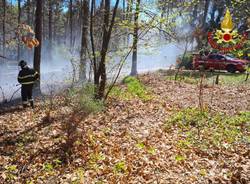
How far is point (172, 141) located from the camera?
7.84 m

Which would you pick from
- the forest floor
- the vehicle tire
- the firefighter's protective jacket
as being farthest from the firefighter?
the vehicle tire

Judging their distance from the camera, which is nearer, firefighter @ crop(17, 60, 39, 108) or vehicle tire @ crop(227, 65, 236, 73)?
firefighter @ crop(17, 60, 39, 108)

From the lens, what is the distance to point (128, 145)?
749cm

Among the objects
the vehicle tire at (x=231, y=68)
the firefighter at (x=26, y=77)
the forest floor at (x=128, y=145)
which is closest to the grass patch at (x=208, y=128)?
the forest floor at (x=128, y=145)

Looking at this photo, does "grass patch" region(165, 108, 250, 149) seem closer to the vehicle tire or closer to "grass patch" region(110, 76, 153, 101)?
"grass patch" region(110, 76, 153, 101)

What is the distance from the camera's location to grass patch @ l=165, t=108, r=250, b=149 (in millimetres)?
7703

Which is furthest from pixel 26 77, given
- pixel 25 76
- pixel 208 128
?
pixel 208 128

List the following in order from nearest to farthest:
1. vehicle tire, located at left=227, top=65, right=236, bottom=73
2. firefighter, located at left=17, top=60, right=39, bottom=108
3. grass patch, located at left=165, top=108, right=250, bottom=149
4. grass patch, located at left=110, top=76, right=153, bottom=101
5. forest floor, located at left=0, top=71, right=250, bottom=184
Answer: forest floor, located at left=0, top=71, right=250, bottom=184, grass patch, located at left=165, top=108, right=250, bottom=149, firefighter, located at left=17, top=60, right=39, bottom=108, grass patch, located at left=110, top=76, right=153, bottom=101, vehicle tire, located at left=227, top=65, right=236, bottom=73

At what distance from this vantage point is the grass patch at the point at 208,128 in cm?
770

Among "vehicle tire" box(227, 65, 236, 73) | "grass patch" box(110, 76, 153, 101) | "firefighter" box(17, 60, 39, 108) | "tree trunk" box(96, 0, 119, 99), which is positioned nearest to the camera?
"firefighter" box(17, 60, 39, 108)

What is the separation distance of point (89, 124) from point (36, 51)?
7557 millimetres

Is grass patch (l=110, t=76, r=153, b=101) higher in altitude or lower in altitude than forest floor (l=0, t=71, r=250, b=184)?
higher

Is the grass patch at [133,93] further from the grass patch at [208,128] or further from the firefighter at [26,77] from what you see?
the firefighter at [26,77]

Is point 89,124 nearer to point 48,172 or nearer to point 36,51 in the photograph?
point 48,172
